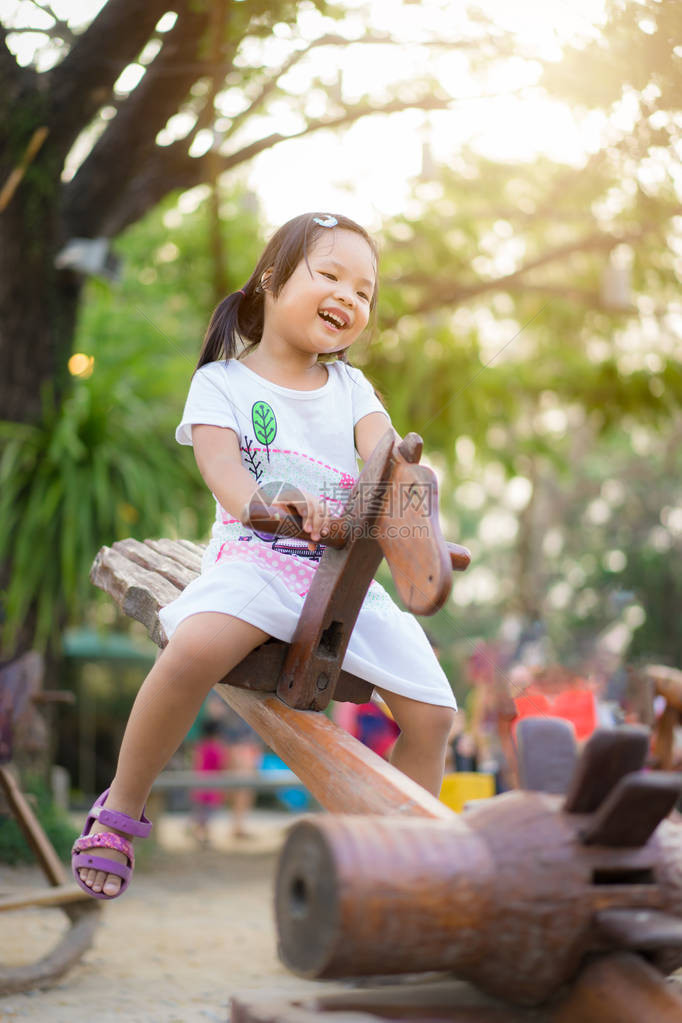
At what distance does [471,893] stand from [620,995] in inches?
7.9

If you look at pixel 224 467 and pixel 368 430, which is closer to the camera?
pixel 224 467

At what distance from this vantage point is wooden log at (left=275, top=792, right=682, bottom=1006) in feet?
3.41

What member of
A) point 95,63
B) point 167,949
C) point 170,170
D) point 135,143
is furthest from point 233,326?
point 170,170

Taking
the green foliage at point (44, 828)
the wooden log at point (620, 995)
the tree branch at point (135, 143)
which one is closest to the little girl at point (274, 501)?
the wooden log at point (620, 995)

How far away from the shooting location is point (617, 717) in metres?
4.42

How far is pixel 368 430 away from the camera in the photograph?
2113 mm

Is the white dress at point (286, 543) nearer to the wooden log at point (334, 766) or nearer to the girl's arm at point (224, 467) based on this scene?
the girl's arm at point (224, 467)

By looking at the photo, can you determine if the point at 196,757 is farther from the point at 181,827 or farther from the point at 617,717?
the point at 617,717

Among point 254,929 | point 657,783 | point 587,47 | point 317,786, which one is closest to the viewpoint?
point 657,783

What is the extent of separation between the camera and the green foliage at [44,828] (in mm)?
5719

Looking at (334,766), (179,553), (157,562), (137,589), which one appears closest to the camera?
(334,766)

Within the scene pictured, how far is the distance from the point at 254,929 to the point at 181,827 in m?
6.05

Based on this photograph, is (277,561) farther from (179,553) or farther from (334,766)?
(179,553)

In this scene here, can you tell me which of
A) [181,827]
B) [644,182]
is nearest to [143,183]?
[644,182]
